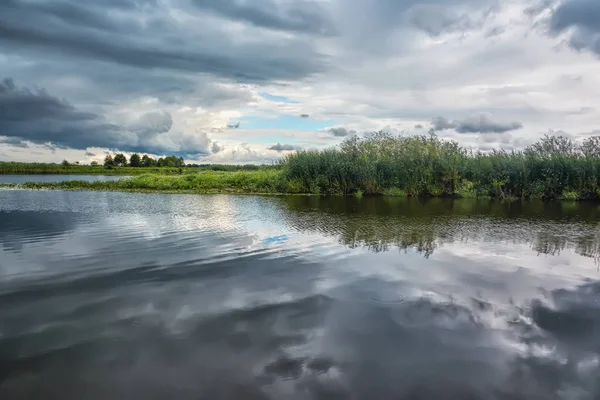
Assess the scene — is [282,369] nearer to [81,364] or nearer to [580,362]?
[81,364]

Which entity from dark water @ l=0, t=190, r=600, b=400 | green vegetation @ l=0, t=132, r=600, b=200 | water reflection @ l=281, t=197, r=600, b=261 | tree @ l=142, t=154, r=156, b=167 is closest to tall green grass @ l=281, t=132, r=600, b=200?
green vegetation @ l=0, t=132, r=600, b=200

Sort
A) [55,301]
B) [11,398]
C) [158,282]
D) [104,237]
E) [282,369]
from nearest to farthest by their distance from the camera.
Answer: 1. [11,398]
2. [282,369]
3. [55,301]
4. [158,282]
5. [104,237]

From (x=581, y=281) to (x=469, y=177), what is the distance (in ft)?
82.4

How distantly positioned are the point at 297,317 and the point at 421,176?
1122 inches

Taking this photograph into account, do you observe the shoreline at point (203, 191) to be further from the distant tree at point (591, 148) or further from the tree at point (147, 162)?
the tree at point (147, 162)

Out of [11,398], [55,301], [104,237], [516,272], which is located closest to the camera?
[11,398]

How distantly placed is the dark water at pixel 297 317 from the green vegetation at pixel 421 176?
62.6 feet

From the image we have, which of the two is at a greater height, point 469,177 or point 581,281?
point 469,177

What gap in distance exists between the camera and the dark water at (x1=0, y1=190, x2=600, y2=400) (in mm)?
4730

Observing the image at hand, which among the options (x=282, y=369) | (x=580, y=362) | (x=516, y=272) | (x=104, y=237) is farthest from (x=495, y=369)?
(x=104, y=237)

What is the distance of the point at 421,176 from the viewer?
32.9 m

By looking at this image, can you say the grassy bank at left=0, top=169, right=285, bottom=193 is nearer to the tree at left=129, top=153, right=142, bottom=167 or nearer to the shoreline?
the shoreline

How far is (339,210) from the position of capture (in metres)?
21.2

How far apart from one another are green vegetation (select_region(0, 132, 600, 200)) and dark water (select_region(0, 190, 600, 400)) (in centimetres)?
1909
